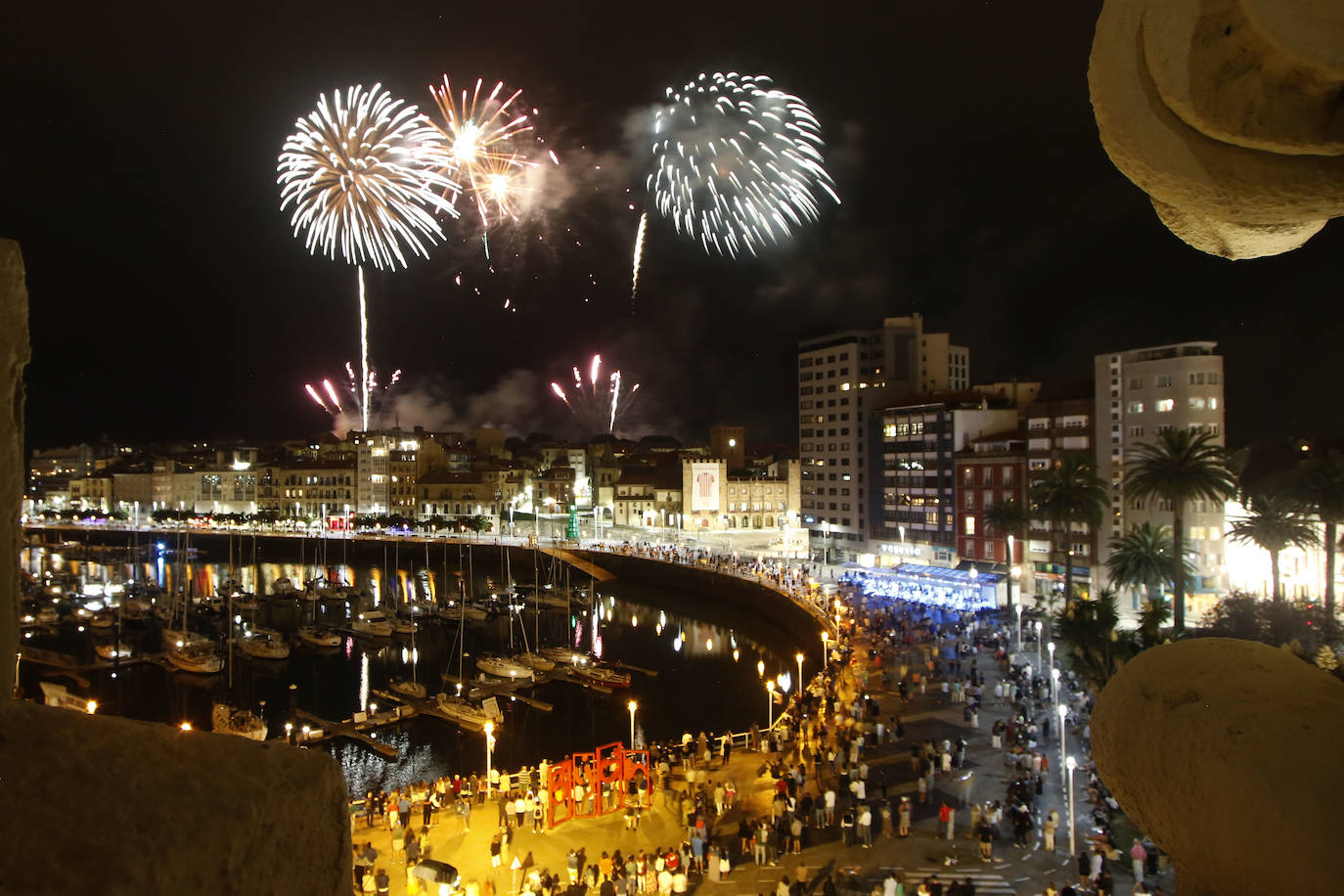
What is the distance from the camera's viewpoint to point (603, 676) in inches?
1489

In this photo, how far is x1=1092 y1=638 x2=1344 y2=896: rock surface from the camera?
5.90 ft

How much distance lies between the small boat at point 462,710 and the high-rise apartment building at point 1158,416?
31.7m

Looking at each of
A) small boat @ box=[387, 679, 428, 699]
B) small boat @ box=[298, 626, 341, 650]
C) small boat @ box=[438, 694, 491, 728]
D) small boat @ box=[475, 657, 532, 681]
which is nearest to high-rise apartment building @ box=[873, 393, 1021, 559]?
small boat @ box=[475, 657, 532, 681]

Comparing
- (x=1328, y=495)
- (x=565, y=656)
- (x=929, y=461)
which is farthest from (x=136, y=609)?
(x=1328, y=495)

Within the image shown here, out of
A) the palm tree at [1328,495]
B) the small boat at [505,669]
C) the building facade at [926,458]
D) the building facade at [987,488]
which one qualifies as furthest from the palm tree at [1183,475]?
the small boat at [505,669]

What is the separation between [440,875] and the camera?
1380cm

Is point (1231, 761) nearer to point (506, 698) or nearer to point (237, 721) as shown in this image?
point (237, 721)

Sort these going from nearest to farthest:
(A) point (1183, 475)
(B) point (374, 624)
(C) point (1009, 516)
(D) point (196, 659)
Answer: (A) point (1183, 475) < (D) point (196, 659) < (C) point (1009, 516) < (B) point (374, 624)

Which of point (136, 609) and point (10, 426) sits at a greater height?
point (10, 426)

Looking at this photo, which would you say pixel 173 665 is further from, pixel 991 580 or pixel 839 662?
pixel 991 580

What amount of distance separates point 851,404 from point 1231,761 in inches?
3031

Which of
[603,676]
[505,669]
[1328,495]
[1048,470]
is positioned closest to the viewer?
[1328,495]

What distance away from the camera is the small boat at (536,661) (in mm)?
39500

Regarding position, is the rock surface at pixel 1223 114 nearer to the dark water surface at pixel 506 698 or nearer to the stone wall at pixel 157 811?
the stone wall at pixel 157 811
